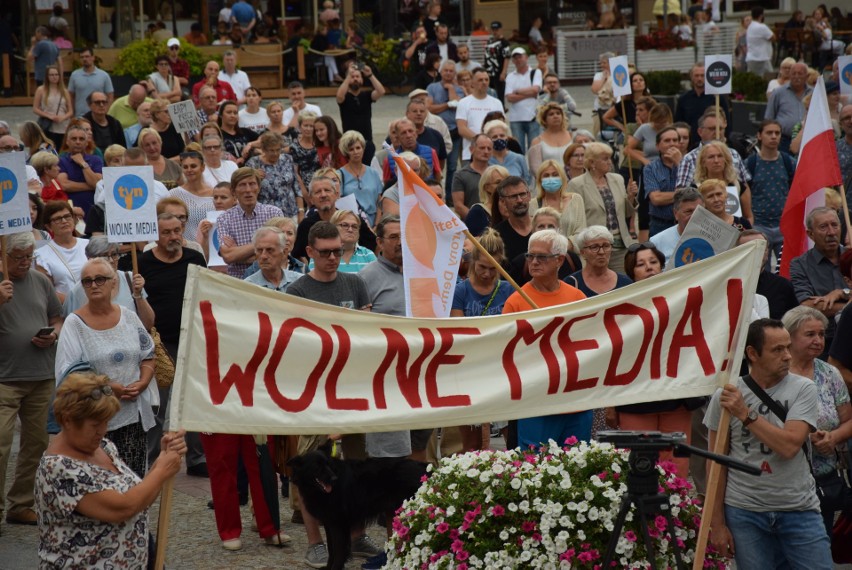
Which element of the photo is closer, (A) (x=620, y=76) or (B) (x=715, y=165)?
(B) (x=715, y=165)

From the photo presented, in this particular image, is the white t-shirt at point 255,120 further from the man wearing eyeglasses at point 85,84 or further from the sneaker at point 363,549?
the sneaker at point 363,549

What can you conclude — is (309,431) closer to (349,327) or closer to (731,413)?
(349,327)

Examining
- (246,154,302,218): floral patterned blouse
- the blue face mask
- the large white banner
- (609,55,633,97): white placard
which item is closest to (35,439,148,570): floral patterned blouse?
the large white banner

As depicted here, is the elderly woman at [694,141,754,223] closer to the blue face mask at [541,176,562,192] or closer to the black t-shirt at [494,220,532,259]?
the blue face mask at [541,176,562,192]

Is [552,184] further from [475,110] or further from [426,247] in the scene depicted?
[475,110]

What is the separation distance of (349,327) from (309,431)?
0.48 m

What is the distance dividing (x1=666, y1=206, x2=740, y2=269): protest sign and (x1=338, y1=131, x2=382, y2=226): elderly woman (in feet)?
16.0

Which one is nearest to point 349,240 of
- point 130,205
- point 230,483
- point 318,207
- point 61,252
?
point 318,207

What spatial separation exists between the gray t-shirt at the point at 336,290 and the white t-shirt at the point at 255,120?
8356 millimetres

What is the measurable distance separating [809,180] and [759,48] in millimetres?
18041

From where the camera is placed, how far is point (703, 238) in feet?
25.4

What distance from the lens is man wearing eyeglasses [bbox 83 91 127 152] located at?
48.9 feet

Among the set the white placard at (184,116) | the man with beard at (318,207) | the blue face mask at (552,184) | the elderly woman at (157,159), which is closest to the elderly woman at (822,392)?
the blue face mask at (552,184)

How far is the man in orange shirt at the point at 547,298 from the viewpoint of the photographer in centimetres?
702
